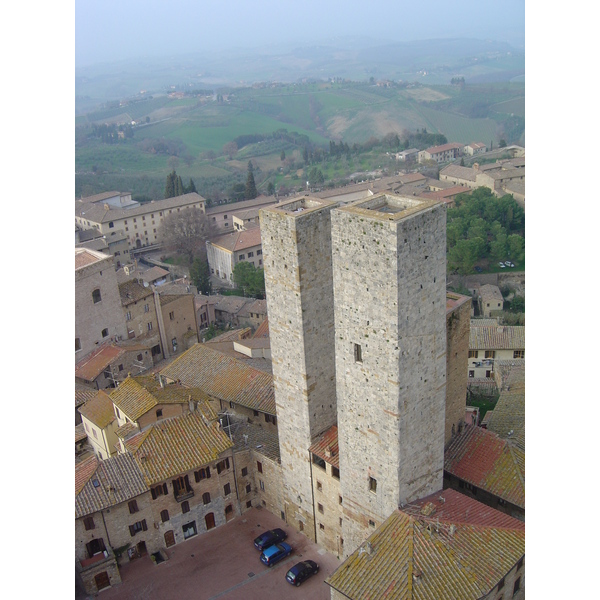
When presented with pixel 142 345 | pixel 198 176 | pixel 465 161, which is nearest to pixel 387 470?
pixel 142 345

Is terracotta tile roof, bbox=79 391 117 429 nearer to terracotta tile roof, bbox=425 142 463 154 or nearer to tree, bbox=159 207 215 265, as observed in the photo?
tree, bbox=159 207 215 265

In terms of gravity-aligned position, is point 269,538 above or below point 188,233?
below

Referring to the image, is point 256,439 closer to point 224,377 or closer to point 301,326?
point 224,377

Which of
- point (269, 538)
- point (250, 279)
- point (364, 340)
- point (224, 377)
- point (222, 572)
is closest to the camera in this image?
point (364, 340)

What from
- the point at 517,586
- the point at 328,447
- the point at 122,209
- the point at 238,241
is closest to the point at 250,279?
the point at 238,241

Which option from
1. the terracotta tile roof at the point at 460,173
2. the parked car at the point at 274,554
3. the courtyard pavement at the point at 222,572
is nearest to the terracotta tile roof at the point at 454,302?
the courtyard pavement at the point at 222,572

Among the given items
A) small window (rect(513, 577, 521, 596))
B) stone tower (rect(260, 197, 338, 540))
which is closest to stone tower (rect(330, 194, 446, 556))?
stone tower (rect(260, 197, 338, 540))
